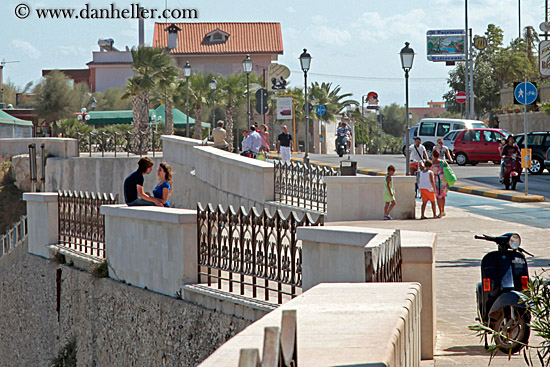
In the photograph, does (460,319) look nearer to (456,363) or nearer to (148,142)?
(456,363)

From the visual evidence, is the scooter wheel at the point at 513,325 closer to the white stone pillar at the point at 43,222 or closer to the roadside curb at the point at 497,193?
the white stone pillar at the point at 43,222

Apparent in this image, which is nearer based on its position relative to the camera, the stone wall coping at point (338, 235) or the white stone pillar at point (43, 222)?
the stone wall coping at point (338, 235)

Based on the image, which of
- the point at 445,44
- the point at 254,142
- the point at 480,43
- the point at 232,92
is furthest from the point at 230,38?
the point at 254,142

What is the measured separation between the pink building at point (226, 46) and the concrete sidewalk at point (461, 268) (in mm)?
62808

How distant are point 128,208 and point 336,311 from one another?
21.4 ft

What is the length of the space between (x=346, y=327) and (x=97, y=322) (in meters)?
8.42

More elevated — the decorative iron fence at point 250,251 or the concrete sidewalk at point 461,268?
the decorative iron fence at point 250,251

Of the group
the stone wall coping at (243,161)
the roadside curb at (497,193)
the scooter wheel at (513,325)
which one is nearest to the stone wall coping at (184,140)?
the stone wall coping at (243,161)

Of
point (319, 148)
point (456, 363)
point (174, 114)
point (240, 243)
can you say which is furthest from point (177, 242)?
point (319, 148)

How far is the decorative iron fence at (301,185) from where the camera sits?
17828 millimetres

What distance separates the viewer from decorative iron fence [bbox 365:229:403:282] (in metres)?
6.05

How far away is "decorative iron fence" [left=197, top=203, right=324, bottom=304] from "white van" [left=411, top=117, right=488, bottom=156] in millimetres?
29193

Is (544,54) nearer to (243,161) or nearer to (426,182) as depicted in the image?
(426,182)

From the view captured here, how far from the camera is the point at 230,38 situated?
84125 millimetres
